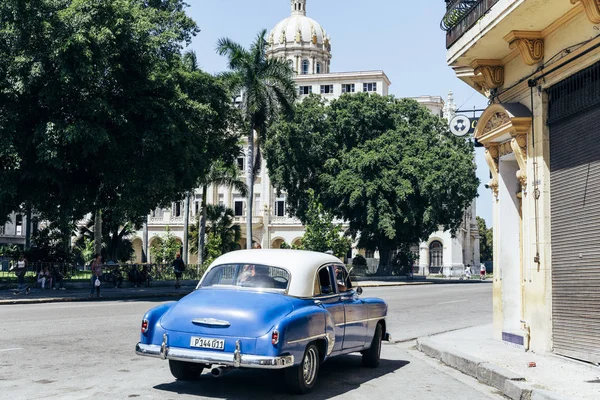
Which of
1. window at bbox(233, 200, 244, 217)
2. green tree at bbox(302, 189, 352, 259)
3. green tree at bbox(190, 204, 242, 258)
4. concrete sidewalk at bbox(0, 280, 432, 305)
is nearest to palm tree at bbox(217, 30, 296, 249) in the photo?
green tree at bbox(302, 189, 352, 259)

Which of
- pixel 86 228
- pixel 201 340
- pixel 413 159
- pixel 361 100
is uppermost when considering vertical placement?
pixel 361 100

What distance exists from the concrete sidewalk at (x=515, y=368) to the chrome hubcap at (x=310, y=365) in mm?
2411

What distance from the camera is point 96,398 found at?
25.3ft

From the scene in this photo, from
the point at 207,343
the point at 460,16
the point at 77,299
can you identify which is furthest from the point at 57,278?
the point at 207,343

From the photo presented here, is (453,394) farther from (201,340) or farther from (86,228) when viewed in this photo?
(86,228)

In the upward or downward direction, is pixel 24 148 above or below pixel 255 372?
above

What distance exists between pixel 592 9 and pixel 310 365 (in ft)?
21.2

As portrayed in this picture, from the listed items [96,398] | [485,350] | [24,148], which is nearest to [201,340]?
[96,398]

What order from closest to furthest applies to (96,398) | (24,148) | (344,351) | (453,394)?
(96,398), (453,394), (344,351), (24,148)

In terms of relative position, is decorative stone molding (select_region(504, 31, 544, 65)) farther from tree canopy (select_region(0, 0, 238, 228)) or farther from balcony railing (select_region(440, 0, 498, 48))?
tree canopy (select_region(0, 0, 238, 228))

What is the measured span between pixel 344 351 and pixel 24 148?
20786 mm

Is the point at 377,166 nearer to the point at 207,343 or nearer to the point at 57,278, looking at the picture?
the point at 57,278

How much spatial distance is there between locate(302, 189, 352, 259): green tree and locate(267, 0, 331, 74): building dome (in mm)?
63971

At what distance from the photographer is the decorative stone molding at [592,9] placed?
34.4 feet
